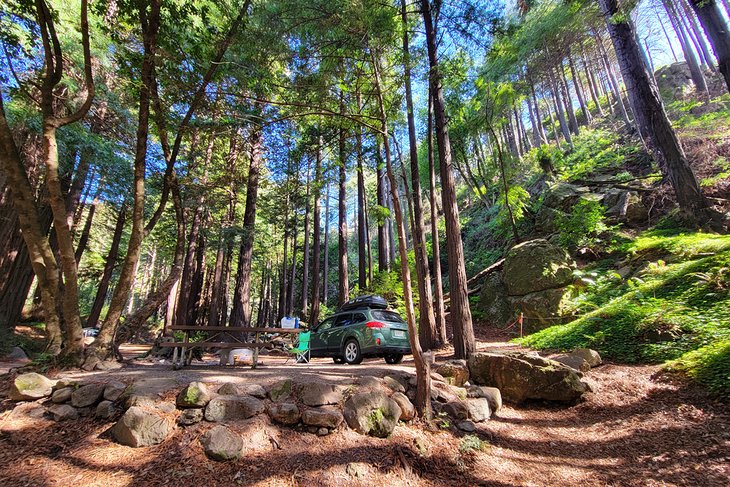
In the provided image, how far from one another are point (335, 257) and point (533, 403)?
32222mm

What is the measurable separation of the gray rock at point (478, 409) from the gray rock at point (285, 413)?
9.03ft

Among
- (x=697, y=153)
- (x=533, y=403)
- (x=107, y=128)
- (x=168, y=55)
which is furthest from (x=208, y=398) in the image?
(x=697, y=153)

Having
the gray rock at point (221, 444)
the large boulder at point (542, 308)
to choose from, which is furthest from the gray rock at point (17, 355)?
the large boulder at point (542, 308)

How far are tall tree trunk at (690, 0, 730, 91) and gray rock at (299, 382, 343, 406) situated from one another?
9.62 metres

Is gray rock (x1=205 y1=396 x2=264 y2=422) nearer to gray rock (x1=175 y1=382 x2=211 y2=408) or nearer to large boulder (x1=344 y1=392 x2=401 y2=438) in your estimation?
gray rock (x1=175 y1=382 x2=211 y2=408)

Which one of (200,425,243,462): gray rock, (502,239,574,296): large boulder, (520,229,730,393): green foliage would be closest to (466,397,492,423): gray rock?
(520,229,730,393): green foliage

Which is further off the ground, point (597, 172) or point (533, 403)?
point (597, 172)

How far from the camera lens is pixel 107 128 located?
13.5m

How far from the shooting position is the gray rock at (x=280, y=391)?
440 cm

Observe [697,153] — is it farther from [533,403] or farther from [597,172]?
[533,403]

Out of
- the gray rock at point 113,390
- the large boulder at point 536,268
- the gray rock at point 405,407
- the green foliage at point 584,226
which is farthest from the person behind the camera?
the green foliage at point 584,226

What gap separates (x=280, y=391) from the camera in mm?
4469

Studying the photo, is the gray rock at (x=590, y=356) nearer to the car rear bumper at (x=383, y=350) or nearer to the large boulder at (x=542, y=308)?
the large boulder at (x=542, y=308)

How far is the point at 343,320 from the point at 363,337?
111 cm
